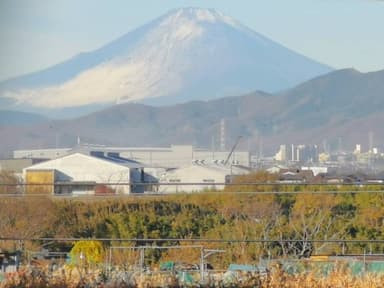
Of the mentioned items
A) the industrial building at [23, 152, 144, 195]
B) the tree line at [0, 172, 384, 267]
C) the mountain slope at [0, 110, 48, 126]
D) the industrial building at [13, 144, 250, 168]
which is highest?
the mountain slope at [0, 110, 48, 126]

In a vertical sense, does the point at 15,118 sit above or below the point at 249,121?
below

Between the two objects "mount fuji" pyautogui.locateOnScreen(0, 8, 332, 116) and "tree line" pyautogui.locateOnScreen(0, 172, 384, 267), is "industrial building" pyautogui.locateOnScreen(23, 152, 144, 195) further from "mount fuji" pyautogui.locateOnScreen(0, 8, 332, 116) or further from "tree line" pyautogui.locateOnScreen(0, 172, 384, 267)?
"mount fuji" pyautogui.locateOnScreen(0, 8, 332, 116)

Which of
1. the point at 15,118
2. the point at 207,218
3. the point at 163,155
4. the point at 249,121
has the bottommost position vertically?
the point at 207,218

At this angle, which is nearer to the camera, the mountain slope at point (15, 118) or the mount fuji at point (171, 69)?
the mountain slope at point (15, 118)

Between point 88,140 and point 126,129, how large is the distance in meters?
2.89

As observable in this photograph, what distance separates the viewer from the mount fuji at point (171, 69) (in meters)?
39.2

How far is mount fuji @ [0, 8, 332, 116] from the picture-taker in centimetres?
3925

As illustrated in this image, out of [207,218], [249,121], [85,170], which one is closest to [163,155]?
[85,170]

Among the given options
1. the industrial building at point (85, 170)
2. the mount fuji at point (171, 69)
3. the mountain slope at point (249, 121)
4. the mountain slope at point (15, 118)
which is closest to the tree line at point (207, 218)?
the industrial building at point (85, 170)

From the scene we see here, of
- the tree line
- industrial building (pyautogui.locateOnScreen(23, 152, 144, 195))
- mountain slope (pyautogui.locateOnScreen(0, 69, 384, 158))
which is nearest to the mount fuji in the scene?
mountain slope (pyautogui.locateOnScreen(0, 69, 384, 158))

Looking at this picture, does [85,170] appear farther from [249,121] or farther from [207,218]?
[249,121]

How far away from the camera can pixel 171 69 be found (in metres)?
43.7

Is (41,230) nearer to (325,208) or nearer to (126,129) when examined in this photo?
(325,208)

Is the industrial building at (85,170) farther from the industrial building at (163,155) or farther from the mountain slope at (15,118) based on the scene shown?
the mountain slope at (15,118)
